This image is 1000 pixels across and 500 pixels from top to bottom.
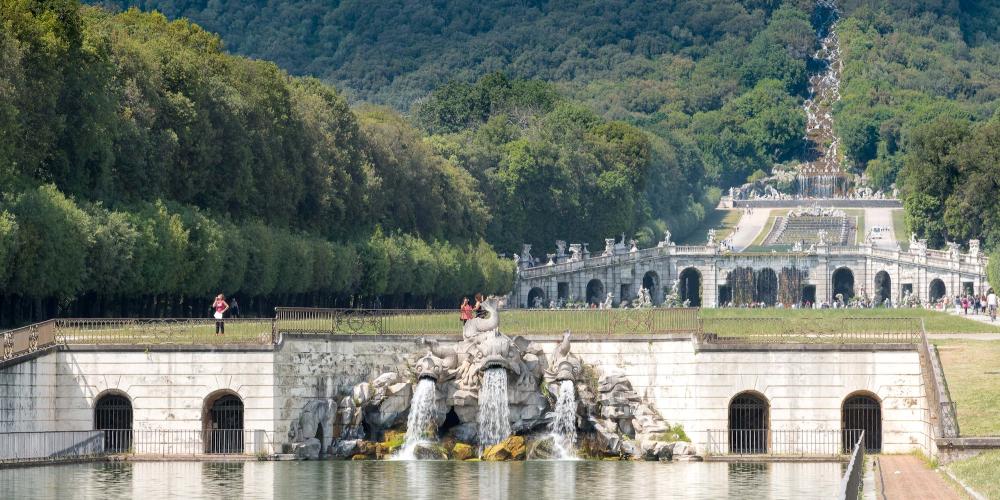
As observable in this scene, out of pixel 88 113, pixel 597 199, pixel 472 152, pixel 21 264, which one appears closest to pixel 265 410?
pixel 21 264

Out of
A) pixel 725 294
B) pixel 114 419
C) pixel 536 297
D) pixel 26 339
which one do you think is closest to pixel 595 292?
pixel 536 297

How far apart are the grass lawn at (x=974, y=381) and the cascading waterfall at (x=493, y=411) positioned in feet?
44.8

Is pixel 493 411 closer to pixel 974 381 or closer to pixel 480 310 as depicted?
pixel 480 310

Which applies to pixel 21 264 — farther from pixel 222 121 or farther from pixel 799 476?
pixel 799 476

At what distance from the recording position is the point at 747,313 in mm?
127188

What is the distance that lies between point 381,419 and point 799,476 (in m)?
15.6

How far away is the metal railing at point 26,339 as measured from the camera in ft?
258

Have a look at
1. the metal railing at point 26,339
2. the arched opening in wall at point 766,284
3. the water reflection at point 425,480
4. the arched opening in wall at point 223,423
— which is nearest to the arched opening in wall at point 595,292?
the arched opening in wall at point 766,284

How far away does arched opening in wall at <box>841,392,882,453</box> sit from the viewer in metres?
80.7

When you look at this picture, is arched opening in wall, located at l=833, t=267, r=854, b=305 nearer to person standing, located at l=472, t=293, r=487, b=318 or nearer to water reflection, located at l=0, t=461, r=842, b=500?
person standing, located at l=472, t=293, r=487, b=318

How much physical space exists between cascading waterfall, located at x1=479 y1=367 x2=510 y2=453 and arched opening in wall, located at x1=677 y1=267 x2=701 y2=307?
344 feet

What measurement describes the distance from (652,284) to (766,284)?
26.9 feet

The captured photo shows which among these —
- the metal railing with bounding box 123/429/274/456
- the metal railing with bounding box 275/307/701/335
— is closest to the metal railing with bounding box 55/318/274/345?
the metal railing with bounding box 275/307/701/335

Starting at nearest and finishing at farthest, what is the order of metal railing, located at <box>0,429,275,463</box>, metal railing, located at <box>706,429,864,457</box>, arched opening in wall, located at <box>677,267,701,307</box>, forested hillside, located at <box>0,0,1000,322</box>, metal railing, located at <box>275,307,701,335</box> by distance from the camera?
metal railing, located at <box>0,429,275,463</box> < metal railing, located at <box>706,429,864,457</box> < metal railing, located at <box>275,307,701,335</box> < forested hillside, located at <box>0,0,1000,322</box> < arched opening in wall, located at <box>677,267,701,307</box>
